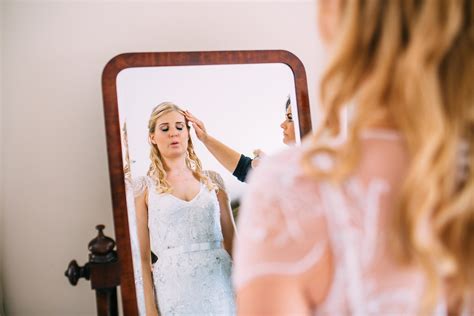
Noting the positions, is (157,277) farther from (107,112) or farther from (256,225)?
(256,225)

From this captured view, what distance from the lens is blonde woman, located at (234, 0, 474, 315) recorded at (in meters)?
0.59

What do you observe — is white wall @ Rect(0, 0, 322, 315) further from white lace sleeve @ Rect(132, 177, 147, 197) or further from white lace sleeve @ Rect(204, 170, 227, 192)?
white lace sleeve @ Rect(204, 170, 227, 192)

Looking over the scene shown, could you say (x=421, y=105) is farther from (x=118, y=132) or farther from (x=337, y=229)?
(x=118, y=132)

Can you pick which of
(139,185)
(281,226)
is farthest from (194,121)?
(281,226)

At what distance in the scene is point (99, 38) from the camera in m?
1.60

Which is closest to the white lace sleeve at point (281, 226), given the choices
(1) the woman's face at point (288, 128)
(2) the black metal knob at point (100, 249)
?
(2) the black metal knob at point (100, 249)

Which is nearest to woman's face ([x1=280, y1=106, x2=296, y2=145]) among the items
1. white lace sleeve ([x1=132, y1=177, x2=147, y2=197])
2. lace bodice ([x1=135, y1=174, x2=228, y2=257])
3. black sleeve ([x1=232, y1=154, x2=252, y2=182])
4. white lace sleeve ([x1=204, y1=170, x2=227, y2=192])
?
black sleeve ([x1=232, y1=154, x2=252, y2=182])

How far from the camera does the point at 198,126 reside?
1.53 meters

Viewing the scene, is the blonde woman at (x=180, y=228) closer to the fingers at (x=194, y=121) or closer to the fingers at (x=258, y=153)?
the fingers at (x=194, y=121)

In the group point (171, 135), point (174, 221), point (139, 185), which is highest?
point (171, 135)

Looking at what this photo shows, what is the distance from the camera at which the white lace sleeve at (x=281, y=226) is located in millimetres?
599

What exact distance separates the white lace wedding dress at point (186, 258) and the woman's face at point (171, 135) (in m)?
0.10

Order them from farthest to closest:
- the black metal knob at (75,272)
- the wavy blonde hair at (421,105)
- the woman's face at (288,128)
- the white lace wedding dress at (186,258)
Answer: the woman's face at (288,128)
the white lace wedding dress at (186,258)
the black metal knob at (75,272)
the wavy blonde hair at (421,105)

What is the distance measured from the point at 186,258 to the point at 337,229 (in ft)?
2.94
